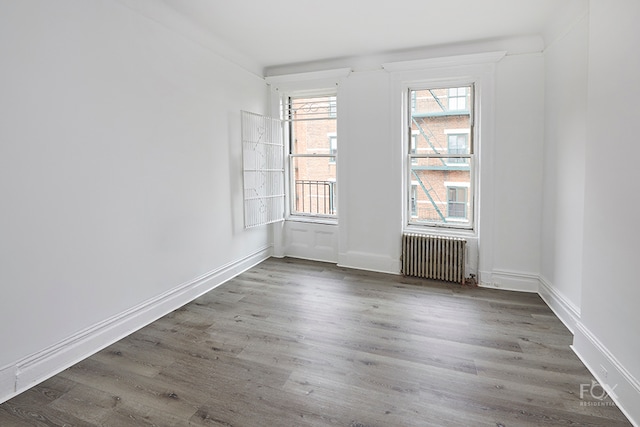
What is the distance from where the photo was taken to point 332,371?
89.7 inches

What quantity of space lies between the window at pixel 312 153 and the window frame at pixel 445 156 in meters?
0.97

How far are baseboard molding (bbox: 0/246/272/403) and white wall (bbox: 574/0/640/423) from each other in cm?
340

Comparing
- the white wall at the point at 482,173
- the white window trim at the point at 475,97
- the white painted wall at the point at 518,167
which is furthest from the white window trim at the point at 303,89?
the white painted wall at the point at 518,167

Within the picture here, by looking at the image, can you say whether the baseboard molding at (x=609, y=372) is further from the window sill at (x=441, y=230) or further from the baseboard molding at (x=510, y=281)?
the window sill at (x=441, y=230)

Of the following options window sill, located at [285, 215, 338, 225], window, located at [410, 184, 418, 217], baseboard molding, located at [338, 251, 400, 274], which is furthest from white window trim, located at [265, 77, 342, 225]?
window, located at [410, 184, 418, 217]

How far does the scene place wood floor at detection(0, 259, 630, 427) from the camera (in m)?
1.87

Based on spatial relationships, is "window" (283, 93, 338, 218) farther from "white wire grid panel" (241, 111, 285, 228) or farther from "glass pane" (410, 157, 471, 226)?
"glass pane" (410, 157, 471, 226)

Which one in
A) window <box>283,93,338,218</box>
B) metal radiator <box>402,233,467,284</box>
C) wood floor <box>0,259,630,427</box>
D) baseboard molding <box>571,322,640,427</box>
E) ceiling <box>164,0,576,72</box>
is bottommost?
wood floor <box>0,259,630,427</box>

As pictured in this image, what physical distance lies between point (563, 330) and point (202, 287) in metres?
3.44

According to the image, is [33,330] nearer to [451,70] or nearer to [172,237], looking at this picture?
[172,237]

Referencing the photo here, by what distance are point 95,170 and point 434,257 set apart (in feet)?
11.7

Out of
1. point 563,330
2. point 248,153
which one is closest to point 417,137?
point 248,153

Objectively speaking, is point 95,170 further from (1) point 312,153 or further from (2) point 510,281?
(2) point 510,281

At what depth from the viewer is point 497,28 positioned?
3.45 metres
